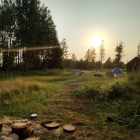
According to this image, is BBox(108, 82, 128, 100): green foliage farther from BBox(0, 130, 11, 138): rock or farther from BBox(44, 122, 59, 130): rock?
BBox(0, 130, 11, 138): rock

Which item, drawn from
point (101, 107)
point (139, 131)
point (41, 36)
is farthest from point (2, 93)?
point (41, 36)

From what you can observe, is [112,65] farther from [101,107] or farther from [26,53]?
[101,107]

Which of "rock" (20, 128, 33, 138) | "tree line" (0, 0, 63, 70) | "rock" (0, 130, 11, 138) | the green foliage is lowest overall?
"rock" (20, 128, 33, 138)

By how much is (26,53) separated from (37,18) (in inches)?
270

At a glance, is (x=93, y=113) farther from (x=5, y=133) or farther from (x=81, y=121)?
(x=5, y=133)

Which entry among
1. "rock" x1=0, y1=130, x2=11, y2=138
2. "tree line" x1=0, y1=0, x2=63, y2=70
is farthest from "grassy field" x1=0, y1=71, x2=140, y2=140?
"tree line" x1=0, y1=0, x2=63, y2=70

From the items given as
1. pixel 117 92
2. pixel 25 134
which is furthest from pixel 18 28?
pixel 25 134

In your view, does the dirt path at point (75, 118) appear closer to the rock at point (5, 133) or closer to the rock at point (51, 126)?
the rock at point (51, 126)

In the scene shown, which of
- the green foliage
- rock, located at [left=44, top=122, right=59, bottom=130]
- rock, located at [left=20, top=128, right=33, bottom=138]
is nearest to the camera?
rock, located at [left=20, top=128, right=33, bottom=138]

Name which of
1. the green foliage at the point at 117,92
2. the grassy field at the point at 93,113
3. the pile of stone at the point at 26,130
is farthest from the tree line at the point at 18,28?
the pile of stone at the point at 26,130

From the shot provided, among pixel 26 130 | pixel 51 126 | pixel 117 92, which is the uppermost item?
pixel 117 92

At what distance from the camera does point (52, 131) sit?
8.23ft

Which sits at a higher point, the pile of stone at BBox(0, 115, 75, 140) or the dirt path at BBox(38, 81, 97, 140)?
the pile of stone at BBox(0, 115, 75, 140)

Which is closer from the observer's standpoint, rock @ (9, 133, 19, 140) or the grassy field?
rock @ (9, 133, 19, 140)
